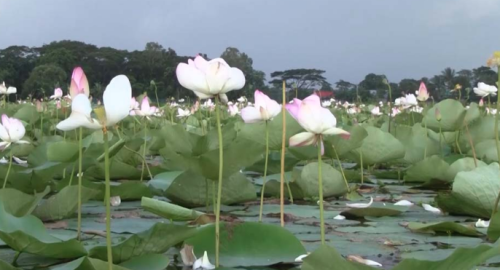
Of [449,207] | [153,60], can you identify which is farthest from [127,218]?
[153,60]

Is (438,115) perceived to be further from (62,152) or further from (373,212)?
(62,152)

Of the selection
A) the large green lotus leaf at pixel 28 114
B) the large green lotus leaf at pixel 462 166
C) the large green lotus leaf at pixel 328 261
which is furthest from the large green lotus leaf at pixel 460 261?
the large green lotus leaf at pixel 28 114

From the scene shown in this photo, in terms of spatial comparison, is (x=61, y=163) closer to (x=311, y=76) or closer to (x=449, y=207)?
(x=449, y=207)

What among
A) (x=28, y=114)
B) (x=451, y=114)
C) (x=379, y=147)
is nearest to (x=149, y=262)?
(x=379, y=147)

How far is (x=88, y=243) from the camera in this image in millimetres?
1019

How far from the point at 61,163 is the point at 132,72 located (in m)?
9.60

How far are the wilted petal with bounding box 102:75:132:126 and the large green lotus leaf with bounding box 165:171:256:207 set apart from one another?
0.63 meters

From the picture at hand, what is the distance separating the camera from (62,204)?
3.84ft

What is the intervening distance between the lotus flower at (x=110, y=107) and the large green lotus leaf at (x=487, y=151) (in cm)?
174

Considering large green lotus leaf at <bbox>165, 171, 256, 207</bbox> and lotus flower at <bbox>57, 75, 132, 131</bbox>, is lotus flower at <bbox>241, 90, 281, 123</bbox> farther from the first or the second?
lotus flower at <bbox>57, 75, 132, 131</bbox>

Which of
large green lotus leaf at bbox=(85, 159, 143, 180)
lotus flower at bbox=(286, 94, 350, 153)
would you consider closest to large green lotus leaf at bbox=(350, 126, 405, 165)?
large green lotus leaf at bbox=(85, 159, 143, 180)

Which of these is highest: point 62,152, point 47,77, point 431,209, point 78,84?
point 47,77

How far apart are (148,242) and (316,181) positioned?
2.67 feet

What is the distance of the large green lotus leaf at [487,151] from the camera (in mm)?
2191
